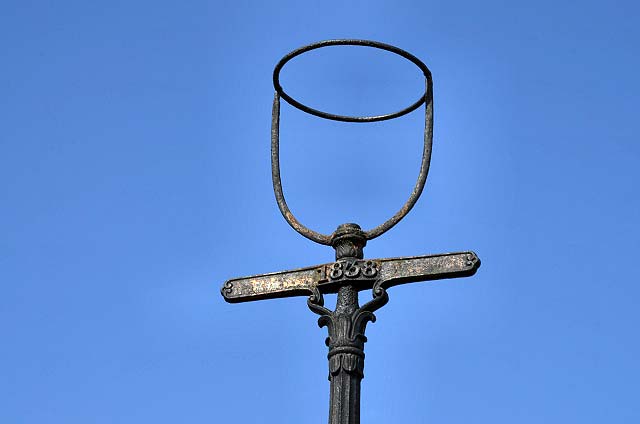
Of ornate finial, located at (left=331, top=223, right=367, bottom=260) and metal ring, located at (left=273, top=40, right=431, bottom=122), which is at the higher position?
metal ring, located at (left=273, top=40, right=431, bottom=122)

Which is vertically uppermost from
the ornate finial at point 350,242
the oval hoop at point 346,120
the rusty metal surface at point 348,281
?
the oval hoop at point 346,120

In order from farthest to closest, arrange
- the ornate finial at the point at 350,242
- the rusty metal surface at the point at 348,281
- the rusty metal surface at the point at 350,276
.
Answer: the ornate finial at the point at 350,242, the rusty metal surface at the point at 350,276, the rusty metal surface at the point at 348,281

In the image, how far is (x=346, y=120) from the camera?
9453 mm

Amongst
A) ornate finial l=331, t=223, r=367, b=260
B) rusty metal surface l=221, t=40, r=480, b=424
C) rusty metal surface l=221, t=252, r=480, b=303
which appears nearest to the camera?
rusty metal surface l=221, t=40, r=480, b=424

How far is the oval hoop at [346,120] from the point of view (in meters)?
8.28

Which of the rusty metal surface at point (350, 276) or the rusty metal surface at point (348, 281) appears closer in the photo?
the rusty metal surface at point (348, 281)

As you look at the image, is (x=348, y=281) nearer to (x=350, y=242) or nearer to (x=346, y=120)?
(x=350, y=242)

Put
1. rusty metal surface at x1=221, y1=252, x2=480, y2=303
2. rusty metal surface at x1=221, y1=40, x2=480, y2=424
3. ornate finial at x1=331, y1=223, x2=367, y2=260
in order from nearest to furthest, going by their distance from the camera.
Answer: rusty metal surface at x1=221, y1=40, x2=480, y2=424 < rusty metal surface at x1=221, y1=252, x2=480, y2=303 < ornate finial at x1=331, y1=223, x2=367, y2=260

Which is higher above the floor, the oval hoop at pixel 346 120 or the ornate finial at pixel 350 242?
the oval hoop at pixel 346 120

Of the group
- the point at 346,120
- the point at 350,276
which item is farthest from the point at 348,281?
the point at 346,120

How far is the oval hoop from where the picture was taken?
8281 mm

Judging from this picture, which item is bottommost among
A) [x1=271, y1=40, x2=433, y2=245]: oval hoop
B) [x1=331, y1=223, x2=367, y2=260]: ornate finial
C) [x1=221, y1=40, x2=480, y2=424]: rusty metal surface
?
[x1=221, y1=40, x2=480, y2=424]: rusty metal surface

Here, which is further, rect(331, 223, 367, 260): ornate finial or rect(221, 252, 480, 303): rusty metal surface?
rect(331, 223, 367, 260): ornate finial

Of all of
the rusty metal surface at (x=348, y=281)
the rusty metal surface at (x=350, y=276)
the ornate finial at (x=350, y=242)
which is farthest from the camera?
the ornate finial at (x=350, y=242)
